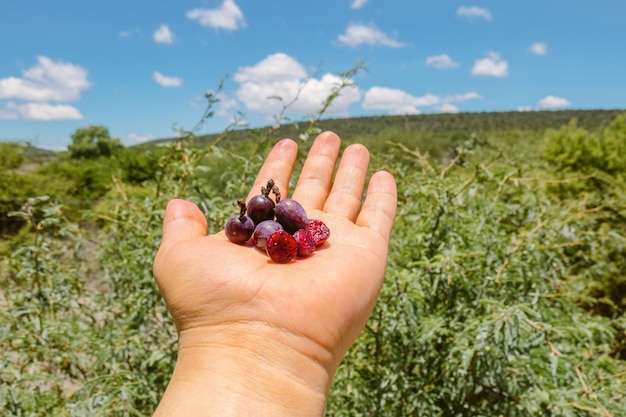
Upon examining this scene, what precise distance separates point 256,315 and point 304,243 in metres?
0.44

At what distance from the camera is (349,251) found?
163cm

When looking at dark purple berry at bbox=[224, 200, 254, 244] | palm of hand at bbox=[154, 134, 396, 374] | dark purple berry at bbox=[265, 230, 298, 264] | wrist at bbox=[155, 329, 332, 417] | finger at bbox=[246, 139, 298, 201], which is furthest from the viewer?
finger at bbox=[246, 139, 298, 201]

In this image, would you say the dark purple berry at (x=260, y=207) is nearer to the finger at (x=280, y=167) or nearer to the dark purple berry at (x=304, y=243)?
the dark purple berry at (x=304, y=243)

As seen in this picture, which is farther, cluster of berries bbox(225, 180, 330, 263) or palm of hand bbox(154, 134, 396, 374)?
cluster of berries bbox(225, 180, 330, 263)

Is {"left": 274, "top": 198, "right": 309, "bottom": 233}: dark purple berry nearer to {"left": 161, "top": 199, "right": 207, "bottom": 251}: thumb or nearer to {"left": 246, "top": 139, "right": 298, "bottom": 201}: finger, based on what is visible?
{"left": 161, "top": 199, "right": 207, "bottom": 251}: thumb

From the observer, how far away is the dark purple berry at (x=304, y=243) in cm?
167

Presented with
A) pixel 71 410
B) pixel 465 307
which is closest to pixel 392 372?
pixel 465 307

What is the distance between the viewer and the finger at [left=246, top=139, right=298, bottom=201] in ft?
7.51

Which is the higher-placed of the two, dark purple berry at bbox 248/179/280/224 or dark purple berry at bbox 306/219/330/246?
dark purple berry at bbox 248/179/280/224

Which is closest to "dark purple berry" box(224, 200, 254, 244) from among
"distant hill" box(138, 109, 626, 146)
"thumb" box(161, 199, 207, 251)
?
"thumb" box(161, 199, 207, 251)

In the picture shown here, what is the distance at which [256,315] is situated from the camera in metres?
1.29

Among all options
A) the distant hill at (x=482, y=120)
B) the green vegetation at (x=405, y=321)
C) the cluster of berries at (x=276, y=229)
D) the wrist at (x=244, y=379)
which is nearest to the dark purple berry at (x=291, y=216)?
the cluster of berries at (x=276, y=229)

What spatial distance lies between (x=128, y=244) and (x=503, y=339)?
2046 mm

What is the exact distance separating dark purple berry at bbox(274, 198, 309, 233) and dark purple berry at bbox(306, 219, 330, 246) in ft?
0.12
